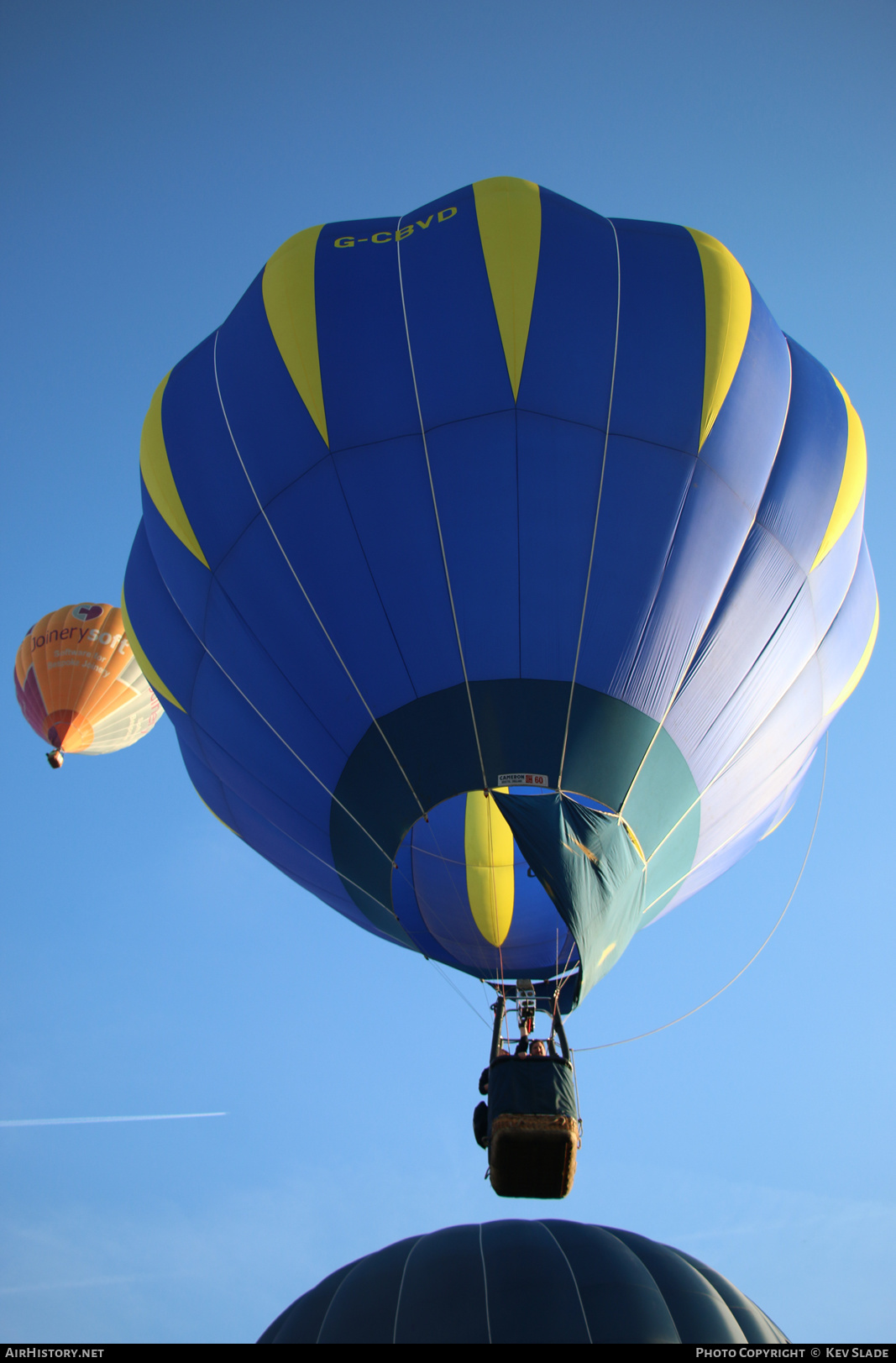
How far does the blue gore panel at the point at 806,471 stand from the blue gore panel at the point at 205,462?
306cm

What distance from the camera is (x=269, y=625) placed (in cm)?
580

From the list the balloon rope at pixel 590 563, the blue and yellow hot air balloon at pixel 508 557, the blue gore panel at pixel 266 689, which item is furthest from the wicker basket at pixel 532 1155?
the blue gore panel at pixel 266 689

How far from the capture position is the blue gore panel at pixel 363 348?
5.58m

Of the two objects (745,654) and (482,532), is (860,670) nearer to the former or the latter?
(745,654)

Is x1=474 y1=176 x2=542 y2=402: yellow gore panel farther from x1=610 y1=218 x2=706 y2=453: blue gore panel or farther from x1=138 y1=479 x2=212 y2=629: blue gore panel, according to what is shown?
x1=138 y1=479 x2=212 y2=629: blue gore panel

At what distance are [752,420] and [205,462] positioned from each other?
10.7 ft

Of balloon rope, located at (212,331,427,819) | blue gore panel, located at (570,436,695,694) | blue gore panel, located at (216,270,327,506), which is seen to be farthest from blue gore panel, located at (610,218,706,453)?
balloon rope, located at (212,331,427,819)

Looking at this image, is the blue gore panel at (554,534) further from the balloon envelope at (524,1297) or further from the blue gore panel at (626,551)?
the balloon envelope at (524,1297)

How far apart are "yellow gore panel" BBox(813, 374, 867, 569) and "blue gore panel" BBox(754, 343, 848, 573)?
5cm

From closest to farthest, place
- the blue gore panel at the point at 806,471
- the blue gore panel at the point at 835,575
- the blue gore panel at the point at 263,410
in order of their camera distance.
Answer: the blue gore panel at the point at 263,410, the blue gore panel at the point at 806,471, the blue gore panel at the point at 835,575

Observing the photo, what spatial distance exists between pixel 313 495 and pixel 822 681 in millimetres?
3436

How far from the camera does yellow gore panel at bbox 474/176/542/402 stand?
5598mm

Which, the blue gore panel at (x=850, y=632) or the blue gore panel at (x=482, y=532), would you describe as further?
the blue gore panel at (x=850, y=632)
